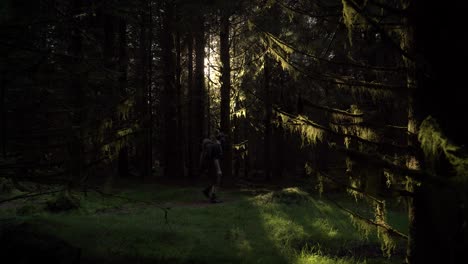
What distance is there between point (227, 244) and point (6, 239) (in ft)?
13.2

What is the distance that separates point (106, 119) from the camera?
5090mm

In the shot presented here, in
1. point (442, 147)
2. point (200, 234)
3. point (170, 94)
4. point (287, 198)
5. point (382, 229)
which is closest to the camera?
point (442, 147)

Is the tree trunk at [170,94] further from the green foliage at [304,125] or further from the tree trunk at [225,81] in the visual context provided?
the green foliage at [304,125]

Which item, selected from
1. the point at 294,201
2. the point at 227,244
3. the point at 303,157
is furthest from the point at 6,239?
the point at 303,157

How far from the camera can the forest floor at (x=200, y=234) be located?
6746mm

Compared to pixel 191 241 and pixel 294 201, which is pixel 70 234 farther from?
pixel 294 201

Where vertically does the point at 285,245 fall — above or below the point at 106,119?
below

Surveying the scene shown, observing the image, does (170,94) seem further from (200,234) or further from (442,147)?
(442,147)

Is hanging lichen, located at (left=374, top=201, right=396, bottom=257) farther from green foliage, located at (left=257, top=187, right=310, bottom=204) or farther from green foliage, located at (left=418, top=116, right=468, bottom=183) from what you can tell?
green foliage, located at (left=257, top=187, right=310, bottom=204)

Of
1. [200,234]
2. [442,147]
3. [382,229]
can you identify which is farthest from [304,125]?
[200,234]

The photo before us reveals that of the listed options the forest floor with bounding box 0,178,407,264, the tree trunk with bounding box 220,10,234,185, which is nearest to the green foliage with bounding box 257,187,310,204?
the forest floor with bounding box 0,178,407,264

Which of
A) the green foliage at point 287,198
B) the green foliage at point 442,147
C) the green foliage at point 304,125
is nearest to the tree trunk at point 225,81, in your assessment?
the green foliage at point 287,198

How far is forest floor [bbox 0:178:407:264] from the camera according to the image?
6746 millimetres

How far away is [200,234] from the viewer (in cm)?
858
